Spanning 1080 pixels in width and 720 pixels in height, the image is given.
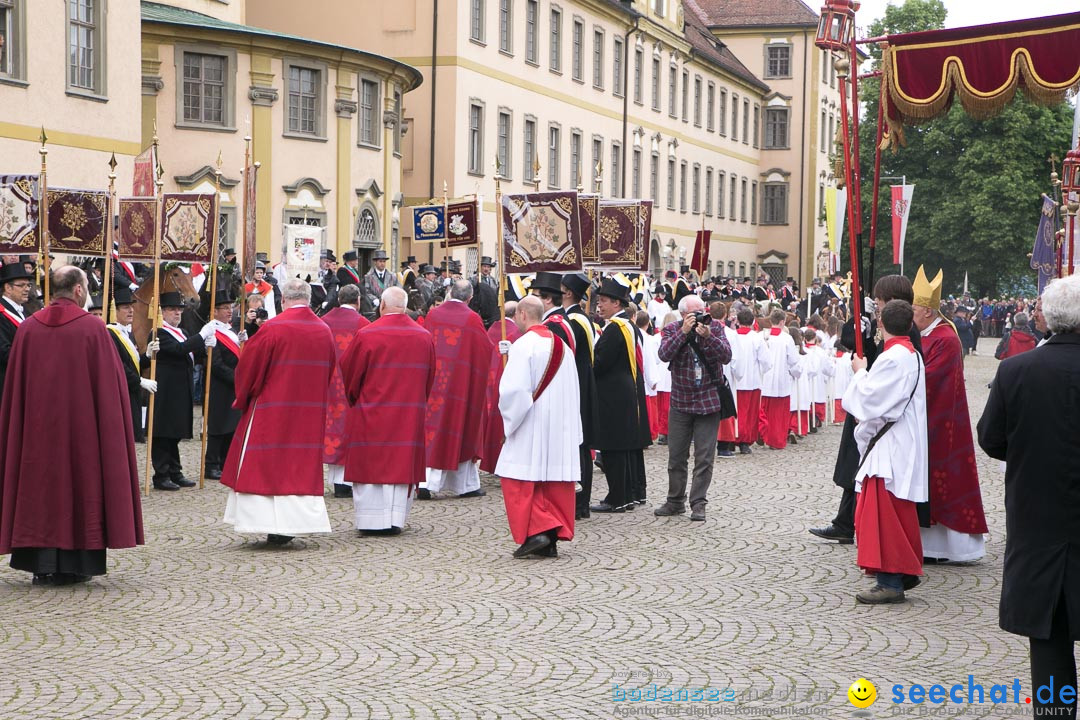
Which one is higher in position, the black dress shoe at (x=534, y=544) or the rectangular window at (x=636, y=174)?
the rectangular window at (x=636, y=174)

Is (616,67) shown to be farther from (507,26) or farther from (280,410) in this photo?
(280,410)

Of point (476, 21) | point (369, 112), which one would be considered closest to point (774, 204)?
point (476, 21)

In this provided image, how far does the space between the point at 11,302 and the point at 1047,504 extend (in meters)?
7.84

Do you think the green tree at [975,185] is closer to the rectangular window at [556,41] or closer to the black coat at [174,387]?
the rectangular window at [556,41]

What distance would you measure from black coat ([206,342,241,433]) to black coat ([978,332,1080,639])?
866 cm

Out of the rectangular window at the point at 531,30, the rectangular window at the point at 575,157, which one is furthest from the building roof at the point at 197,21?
the rectangular window at the point at 575,157

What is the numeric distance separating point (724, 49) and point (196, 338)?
5639cm

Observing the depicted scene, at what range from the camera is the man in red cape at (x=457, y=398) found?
1245cm

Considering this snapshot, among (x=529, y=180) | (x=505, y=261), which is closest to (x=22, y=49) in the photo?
(x=505, y=261)

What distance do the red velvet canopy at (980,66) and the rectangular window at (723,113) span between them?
52.9 meters

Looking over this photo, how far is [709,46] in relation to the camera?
63.4 meters

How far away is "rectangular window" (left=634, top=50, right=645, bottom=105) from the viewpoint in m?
50.5

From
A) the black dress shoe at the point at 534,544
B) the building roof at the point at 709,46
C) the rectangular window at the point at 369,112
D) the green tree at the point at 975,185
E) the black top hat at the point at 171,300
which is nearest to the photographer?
the black dress shoe at the point at 534,544

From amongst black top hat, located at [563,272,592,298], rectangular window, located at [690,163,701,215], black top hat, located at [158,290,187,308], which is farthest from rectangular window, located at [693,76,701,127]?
black top hat, located at [563,272,592,298]
